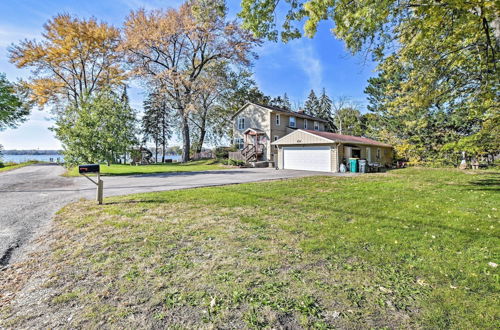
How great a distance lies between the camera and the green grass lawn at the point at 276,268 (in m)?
2.14

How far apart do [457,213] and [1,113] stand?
3522 cm

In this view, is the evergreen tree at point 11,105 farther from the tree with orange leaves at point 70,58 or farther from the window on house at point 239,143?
the window on house at point 239,143

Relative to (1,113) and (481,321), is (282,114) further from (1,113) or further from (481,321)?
(1,113)

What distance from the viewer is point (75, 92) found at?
26.7 m

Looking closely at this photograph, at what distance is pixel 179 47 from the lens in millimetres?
26531

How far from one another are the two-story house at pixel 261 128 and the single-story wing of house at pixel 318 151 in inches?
136

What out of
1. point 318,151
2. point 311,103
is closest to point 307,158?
point 318,151

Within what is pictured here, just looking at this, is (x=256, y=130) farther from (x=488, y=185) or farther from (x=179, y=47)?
(x=488, y=185)

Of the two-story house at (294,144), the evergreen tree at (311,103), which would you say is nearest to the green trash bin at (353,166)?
the two-story house at (294,144)

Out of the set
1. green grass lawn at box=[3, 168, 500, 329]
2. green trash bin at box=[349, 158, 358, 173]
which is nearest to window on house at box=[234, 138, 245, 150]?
green trash bin at box=[349, 158, 358, 173]

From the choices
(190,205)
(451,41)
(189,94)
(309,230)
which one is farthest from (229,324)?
(189,94)

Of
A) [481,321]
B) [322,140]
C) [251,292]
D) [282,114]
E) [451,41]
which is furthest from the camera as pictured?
[282,114]

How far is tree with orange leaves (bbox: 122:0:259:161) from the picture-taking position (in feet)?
77.4

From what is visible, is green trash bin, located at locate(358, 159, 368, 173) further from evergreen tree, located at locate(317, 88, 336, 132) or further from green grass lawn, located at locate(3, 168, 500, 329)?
evergreen tree, located at locate(317, 88, 336, 132)
